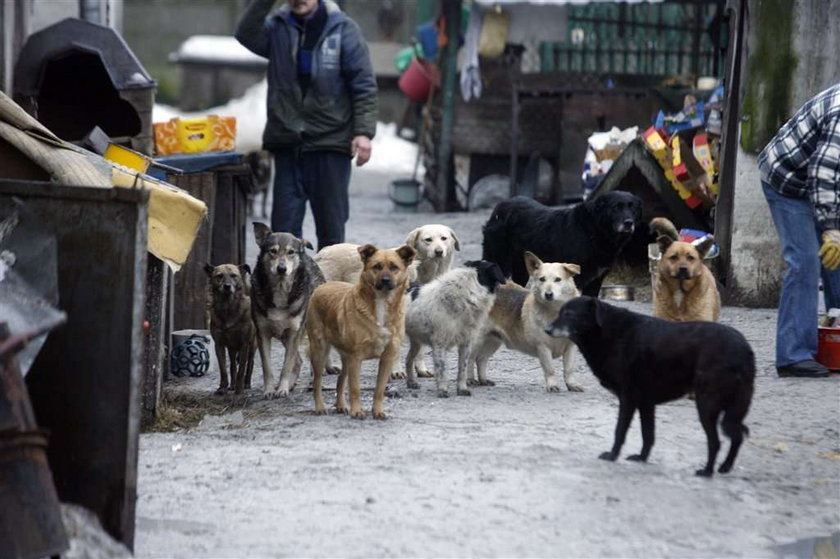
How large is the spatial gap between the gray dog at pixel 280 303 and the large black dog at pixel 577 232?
2668 millimetres

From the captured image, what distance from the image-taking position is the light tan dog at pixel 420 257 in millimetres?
9352

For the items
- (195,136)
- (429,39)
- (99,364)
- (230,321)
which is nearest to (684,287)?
(230,321)

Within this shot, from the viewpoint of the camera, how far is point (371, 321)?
7.55m

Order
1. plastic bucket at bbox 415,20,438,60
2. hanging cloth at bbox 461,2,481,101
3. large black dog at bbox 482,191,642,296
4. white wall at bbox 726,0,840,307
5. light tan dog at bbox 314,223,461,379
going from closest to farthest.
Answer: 1. light tan dog at bbox 314,223,461,379
2. large black dog at bbox 482,191,642,296
3. white wall at bbox 726,0,840,307
4. hanging cloth at bbox 461,2,481,101
5. plastic bucket at bbox 415,20,438,60

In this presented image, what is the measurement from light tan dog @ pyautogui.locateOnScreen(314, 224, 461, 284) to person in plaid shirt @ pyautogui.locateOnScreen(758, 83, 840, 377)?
208 centimetres

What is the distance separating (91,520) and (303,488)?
105cm

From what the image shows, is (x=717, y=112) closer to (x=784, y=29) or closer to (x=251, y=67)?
(x=784, y=29)

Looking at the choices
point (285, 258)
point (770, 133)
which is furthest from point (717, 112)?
point (285, 258)

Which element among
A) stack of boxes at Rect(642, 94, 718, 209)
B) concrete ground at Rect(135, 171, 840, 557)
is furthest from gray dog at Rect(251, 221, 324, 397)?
stack of boxes at Rect(642, 94, 718, 209)

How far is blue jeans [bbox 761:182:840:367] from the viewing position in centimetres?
842

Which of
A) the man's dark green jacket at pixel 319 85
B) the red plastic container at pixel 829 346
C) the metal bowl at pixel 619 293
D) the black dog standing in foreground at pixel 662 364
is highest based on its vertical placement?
the man's dark green jacket at pixel 319 85

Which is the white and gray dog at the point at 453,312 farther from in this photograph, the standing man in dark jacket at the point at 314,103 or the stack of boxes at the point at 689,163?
the stack of boxes at the point at 689,163

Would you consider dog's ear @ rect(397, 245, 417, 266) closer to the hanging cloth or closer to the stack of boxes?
the stack of boxes

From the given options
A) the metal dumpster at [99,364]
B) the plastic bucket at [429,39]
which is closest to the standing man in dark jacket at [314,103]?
the metal dumpster at [99,364]
